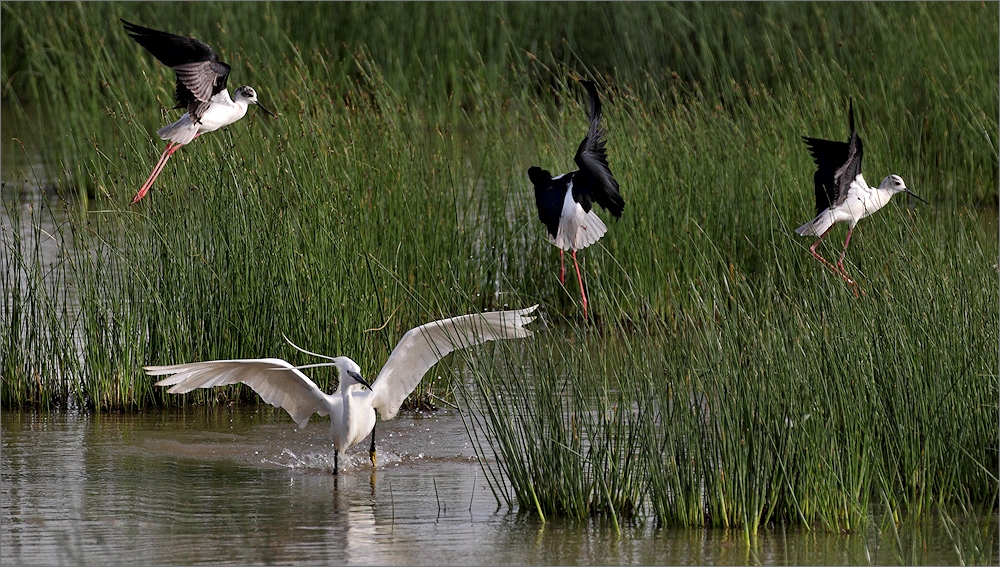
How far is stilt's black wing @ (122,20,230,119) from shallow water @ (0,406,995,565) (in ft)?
4.90

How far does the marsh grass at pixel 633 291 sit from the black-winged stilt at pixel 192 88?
115mm

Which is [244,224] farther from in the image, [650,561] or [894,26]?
[894,26]


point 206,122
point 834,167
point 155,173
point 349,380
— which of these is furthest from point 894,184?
point 155,173

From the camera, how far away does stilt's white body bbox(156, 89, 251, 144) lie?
6.70m

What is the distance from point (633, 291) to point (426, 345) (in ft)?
4.12

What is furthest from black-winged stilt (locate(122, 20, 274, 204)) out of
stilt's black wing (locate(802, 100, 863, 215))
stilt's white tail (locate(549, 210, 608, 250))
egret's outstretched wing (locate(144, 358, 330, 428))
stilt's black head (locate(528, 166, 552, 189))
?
stilt's black wing (locate(802, 100, 863, 215))

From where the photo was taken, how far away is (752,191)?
8.05m

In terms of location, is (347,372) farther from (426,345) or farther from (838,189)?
(838,189)

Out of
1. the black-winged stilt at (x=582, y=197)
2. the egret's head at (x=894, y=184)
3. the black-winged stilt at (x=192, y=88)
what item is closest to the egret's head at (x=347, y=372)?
the black-winged stilt at (x=582, y=197)

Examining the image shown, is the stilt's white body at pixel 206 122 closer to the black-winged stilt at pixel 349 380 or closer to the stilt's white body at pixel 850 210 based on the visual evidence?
the black-winged stilt at pixel 349 380

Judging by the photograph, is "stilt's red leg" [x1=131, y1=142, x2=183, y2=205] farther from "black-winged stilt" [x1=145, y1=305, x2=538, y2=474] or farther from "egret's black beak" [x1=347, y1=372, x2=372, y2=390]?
"egret's black beak" [x1=347, y1=372, x2=372, y2=390]

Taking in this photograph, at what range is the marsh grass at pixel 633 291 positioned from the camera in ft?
15.0

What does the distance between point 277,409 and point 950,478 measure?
10.4ft

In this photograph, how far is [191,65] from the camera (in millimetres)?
6652
